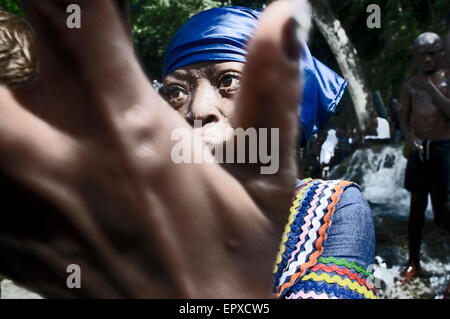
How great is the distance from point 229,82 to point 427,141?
415 cm

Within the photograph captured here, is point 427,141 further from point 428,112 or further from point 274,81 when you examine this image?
point 274,81

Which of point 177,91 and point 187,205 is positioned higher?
point 177,91

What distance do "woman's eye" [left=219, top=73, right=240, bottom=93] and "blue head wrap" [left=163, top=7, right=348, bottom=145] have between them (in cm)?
6

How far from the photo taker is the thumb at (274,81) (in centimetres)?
42

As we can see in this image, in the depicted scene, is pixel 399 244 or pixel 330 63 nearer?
pixel 399 244

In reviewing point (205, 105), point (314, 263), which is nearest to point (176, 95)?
point (205, 105)

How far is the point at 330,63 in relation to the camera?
14.1m

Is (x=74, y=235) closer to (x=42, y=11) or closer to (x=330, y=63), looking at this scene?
(x=42, y=11)

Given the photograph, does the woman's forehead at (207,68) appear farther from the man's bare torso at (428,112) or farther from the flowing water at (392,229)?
the man's bare torso at (428,112)

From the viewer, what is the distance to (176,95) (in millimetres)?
1485

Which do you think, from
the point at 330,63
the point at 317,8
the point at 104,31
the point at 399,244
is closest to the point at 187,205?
the point at 104,31

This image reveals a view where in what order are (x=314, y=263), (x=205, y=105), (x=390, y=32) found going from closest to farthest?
(x=205, y=105) → (x=314, y=263) → (x=390, y=32)

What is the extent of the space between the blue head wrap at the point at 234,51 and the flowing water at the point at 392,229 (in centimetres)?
335

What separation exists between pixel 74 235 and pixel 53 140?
86 mm
